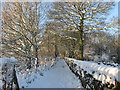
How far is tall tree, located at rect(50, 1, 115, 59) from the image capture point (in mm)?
9154

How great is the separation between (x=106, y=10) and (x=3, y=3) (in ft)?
29.8

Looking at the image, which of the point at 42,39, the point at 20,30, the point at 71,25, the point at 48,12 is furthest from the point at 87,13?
the point at 20,30

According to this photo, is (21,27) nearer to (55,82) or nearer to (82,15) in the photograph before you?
(82,15)

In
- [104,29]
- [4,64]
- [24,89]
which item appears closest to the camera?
[4,64]

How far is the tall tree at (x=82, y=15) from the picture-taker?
30.0 ft

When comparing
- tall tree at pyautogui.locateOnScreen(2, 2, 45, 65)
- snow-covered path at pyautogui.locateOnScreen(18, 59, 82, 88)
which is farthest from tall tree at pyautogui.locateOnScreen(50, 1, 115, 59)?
snow-covered path at pyautogui.locateOnScreen(18, 59, 82, 88)

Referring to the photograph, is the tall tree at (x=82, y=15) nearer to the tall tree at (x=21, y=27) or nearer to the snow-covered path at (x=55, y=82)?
the tall tree at (x=21, y=27)

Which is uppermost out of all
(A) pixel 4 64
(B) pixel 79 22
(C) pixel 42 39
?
(B) pixel 79 22

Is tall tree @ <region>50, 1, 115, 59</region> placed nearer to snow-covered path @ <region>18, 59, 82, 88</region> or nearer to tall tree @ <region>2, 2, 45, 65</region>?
tall tree @ <region>2, 2, 45, 65</region>

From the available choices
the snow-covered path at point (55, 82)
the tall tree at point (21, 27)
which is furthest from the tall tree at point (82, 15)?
the snow-covered path at point (55, 82)

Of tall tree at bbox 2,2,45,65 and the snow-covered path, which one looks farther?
tall tree at bbox 2,2,45,65

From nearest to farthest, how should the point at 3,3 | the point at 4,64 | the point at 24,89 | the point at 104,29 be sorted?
the point at 4,64 < the point at 24,89 < the point at 3,3 < the point at 104,29

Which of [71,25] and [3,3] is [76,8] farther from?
[3,3]

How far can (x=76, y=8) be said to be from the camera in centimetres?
953
